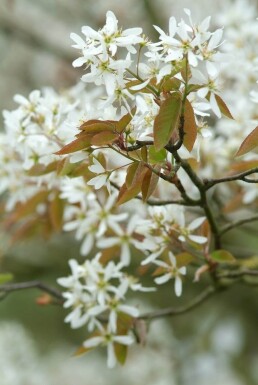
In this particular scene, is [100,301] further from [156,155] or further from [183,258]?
[156,155]

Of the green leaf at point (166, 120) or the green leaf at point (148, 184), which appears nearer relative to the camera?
the green leaf at point (166, 120)

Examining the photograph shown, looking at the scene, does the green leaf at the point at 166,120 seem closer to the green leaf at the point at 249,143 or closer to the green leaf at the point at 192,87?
the green leaf at the point at 192,87

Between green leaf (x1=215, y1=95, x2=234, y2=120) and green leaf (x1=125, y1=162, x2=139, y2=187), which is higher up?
green leaf (x1=215, y1=95, x2=234, y2=120)

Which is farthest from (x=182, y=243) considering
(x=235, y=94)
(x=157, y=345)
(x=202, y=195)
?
(x=157, y=345)

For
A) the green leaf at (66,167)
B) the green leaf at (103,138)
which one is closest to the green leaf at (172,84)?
the green leaf at (103,138)

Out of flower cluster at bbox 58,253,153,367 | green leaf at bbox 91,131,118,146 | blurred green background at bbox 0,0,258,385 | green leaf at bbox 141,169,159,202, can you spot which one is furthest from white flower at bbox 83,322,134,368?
blurred green background at bbox 0,0,258,385

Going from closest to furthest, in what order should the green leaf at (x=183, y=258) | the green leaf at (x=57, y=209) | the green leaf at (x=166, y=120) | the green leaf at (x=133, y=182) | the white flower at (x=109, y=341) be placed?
the green leaf at (x=166, y=120)
the green leaf at (x=133, y=182)
the green leaf at (x=183, y=258)
the white flower at (x=109, y=341)
the green leaf at (x=57, y=209)

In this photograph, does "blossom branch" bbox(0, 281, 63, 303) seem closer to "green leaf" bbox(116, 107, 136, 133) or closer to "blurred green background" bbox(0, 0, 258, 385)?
"green leaf" bbox(116, 107, 136, 133)

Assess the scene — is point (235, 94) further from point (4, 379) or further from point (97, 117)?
point (4, 379)
